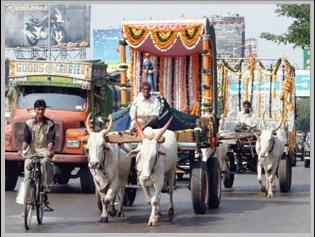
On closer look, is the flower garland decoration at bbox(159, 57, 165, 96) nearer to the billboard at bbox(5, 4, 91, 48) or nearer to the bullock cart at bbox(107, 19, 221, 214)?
the bullock cart at bbox(107, 19, 221, 214)

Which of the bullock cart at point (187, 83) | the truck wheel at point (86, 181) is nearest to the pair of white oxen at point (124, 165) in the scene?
the bullock cart at point (187, 83)

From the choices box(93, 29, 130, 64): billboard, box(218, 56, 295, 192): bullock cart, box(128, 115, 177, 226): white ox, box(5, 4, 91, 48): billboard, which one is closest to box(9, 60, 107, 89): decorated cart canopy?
box(218, 56, 295, 192): bullock cart

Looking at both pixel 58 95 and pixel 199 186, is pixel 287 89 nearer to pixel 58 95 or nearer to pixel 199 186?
pixel 58 95

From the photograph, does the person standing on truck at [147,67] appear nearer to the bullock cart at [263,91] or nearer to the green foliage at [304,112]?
the bullock cart at [263,91]

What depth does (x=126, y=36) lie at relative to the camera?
55.5 ft

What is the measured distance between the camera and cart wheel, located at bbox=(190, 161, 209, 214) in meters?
14.5

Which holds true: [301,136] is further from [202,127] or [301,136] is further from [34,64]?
[202,127]

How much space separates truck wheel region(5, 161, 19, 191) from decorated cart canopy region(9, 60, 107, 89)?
5.48 ft

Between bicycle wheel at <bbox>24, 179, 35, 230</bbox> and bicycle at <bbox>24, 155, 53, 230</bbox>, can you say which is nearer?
bicycle wheel at <bbox>24, 179, 35, 230</bbox>

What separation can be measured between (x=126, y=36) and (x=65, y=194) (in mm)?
3640

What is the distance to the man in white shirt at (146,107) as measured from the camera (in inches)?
570

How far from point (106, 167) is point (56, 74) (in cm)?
636

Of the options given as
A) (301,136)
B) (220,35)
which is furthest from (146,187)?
(220,35)

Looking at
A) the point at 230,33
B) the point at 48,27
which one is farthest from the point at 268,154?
the point at 230,33
